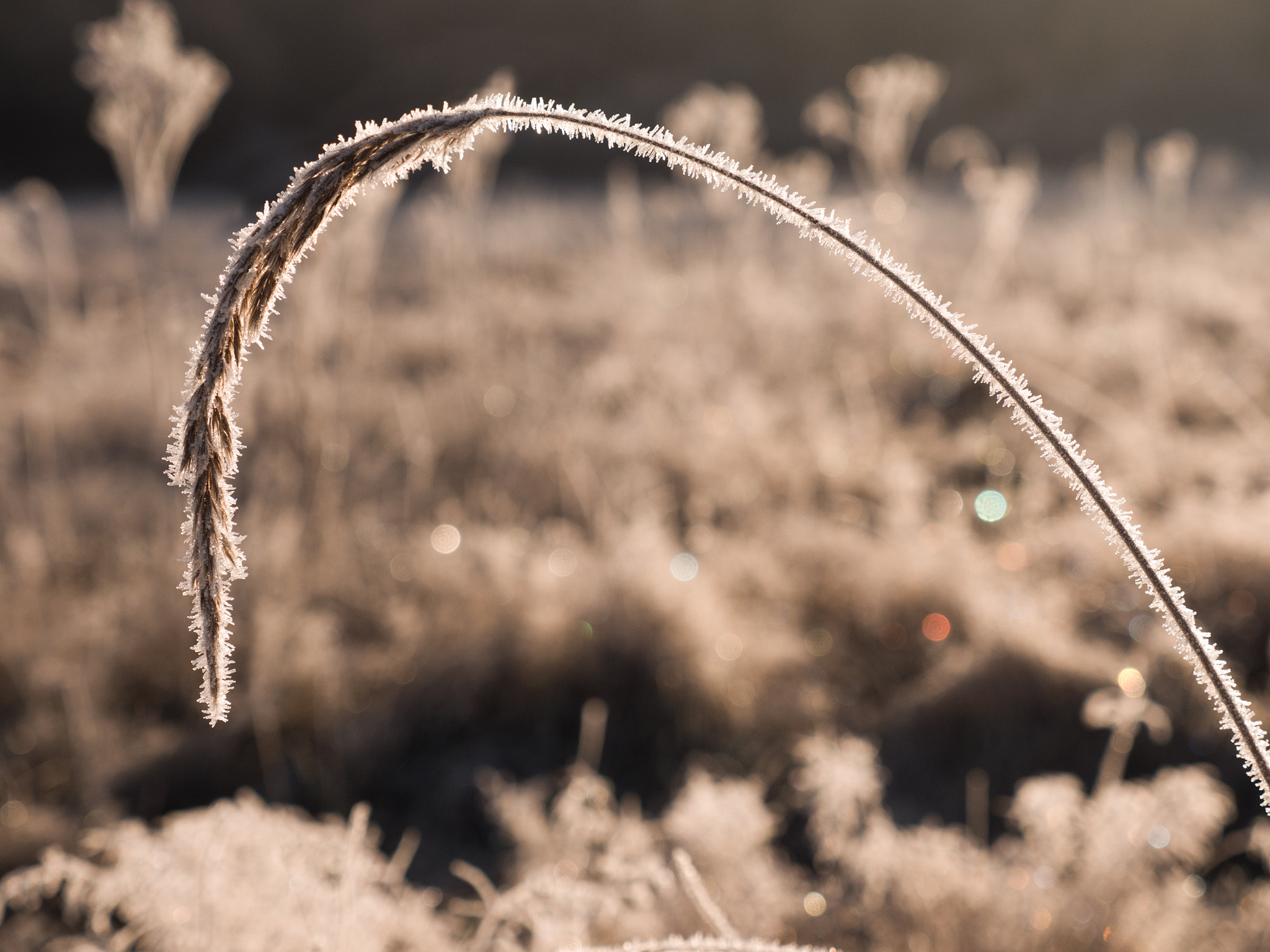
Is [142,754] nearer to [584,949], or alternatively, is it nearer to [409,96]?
[584,949]

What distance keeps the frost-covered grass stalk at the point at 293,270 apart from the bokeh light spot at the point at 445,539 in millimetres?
2730

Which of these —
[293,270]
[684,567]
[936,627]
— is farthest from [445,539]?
[293,270]

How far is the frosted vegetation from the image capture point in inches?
63.3

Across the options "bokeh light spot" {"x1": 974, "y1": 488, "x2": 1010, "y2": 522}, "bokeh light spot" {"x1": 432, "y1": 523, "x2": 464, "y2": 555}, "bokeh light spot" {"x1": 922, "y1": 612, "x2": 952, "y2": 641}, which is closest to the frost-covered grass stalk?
"bokeh light spot" {"x1": 922, "y1": 612, "x2": 952, "y2": 641}

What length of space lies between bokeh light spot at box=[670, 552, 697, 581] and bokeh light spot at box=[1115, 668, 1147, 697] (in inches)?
54.2

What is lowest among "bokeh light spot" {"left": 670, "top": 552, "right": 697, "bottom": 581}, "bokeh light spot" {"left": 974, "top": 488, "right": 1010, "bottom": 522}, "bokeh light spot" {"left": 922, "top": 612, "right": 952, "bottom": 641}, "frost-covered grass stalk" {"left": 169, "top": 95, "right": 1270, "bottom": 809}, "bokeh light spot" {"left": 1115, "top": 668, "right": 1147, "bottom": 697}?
"bokeh light spot" {"left": 1115, "top": 668, "right": 1147, "bottom": 697}

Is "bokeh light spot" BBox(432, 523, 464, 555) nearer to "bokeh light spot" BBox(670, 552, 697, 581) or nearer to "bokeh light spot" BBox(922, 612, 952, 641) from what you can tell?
"bokeh light spot" BBox(670, 552, 697, 581)

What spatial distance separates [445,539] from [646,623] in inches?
41.1

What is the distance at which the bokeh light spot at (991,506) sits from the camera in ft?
11.7

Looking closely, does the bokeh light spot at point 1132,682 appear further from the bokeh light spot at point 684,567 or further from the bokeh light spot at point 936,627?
the bokeh light spot at point 684,567

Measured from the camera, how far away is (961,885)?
5.47 feet

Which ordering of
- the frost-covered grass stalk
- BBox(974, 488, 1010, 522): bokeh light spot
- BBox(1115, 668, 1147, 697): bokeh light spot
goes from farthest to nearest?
BBox(974, 488, 1010, 522): bokeh light spot, BBox(1115, 668, 1147, 697): bokeh light spot, the frost-covered grass stalk

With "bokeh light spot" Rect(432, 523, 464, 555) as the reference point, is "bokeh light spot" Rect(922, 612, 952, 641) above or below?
below

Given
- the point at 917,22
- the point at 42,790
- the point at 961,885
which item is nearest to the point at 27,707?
the point at 42,790
